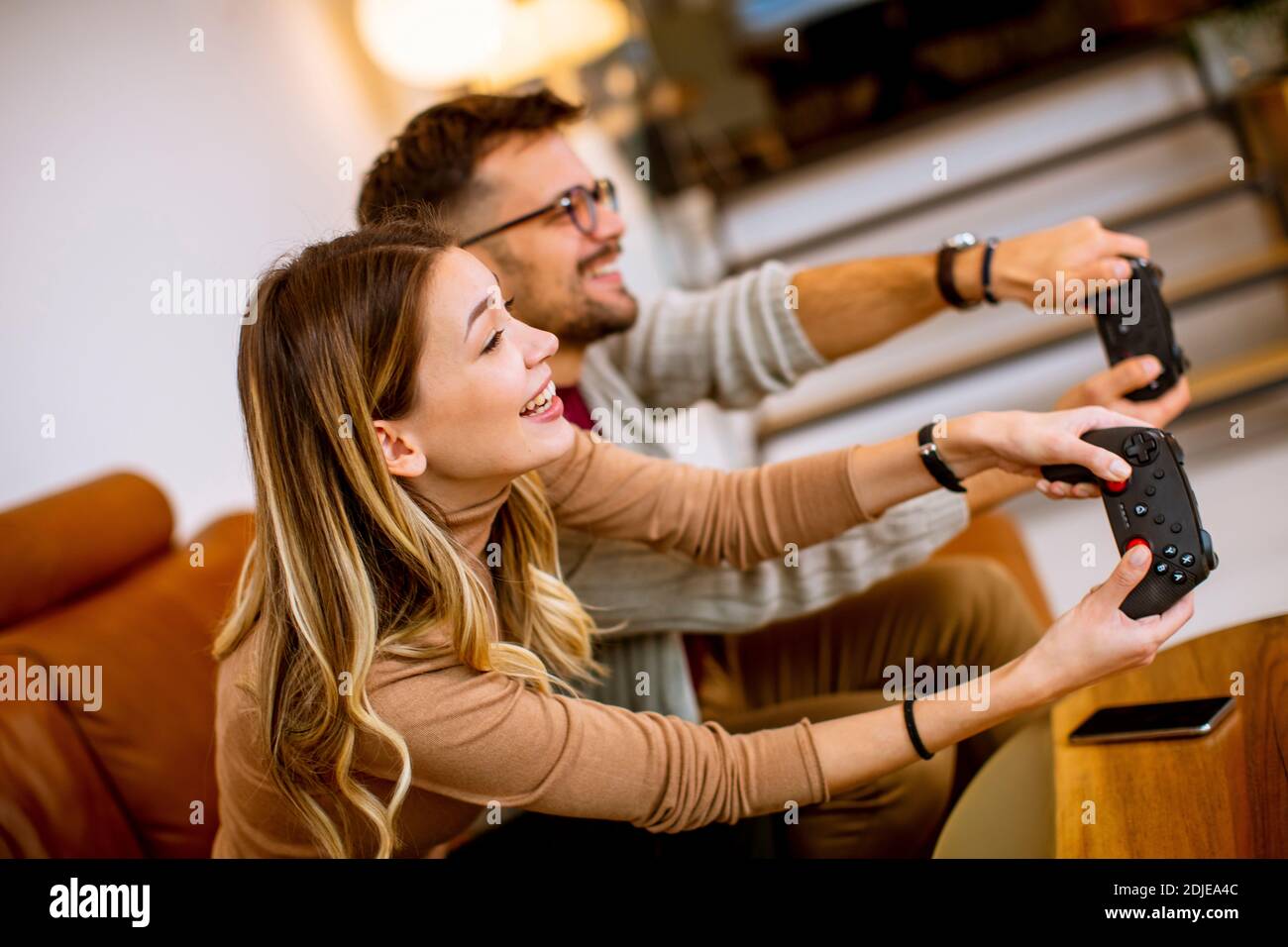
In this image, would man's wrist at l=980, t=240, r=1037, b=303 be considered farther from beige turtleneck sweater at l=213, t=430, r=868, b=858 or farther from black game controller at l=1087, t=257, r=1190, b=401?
beige turtleneck sweater at l=213, t=430, r=868, b=858

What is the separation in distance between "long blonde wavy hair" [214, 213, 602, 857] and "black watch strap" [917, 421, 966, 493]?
0.41m

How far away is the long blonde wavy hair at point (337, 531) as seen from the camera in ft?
2.99

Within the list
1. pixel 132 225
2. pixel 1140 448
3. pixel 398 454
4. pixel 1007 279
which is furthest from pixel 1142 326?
pixel 132 225

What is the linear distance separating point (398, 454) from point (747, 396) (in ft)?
2.18

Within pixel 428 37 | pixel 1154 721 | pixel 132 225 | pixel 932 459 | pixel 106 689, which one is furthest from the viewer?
pixel 428 37

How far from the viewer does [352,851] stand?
101 cm

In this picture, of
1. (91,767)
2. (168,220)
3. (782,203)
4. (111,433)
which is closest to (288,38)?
(168,220)

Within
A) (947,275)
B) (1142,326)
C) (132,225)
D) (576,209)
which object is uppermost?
(132,225)

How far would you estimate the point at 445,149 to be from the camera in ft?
4.35

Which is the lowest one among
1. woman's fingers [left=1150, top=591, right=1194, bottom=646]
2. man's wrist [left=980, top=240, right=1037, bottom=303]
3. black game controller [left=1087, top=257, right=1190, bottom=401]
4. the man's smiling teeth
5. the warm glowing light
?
woman's fingers [left=1150, top=591, right=1194, bottom=646]

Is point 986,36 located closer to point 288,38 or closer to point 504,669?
point 288,38

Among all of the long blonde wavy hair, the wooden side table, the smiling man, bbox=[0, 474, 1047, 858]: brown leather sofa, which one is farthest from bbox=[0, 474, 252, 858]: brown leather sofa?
the wooden side table

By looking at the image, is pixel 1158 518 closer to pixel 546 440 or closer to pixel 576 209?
pixel 546 440

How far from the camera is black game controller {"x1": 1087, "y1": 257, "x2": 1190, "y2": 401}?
112 cm
